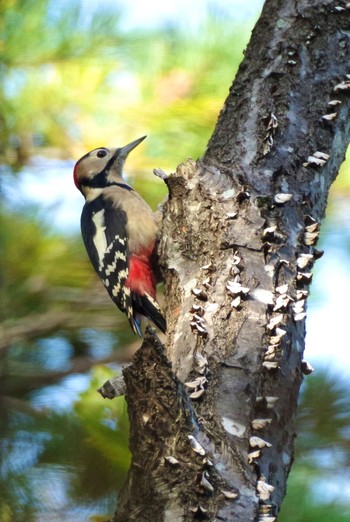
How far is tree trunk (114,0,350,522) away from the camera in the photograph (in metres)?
1.49

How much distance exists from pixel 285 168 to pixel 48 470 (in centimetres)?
143

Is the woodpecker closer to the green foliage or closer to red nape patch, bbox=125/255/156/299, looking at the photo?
red nape patch, bbox=125/255/156/299

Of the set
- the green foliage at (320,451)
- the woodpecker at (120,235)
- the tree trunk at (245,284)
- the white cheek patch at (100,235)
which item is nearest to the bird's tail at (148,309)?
the woodpecker at (120,235)

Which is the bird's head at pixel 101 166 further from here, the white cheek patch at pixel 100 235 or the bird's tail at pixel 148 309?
the bird's tail at pixel 148 309

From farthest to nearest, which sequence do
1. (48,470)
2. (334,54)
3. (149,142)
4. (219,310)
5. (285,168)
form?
(149,142) → (48,470) → (334,54) → (285,168) → (219,310)

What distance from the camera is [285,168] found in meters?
2.15

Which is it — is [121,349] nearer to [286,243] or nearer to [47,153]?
[47,153]

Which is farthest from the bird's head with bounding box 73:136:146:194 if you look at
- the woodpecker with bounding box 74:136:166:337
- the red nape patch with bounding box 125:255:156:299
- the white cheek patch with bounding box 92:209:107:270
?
the red nape patch with bounding box 125:255:156:299

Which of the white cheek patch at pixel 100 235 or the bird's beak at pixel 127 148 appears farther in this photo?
the bird's beak at pixel 127 148

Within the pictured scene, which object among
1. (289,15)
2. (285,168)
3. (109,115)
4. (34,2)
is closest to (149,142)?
(109,115)

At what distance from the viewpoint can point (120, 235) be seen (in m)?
3.26

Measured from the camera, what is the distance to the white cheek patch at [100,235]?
3.26 meters

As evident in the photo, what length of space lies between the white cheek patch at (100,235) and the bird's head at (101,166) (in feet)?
0.86

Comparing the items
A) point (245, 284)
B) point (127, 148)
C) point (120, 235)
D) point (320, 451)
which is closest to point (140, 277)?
point (120, 235)
